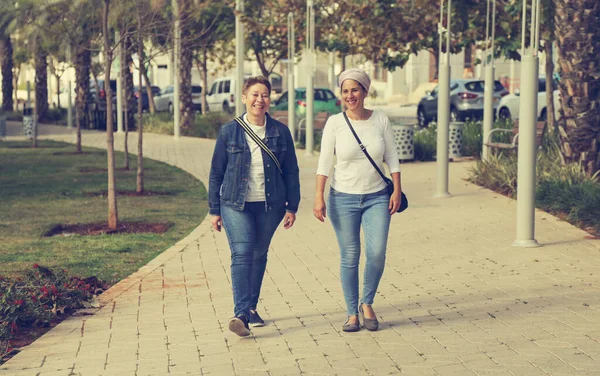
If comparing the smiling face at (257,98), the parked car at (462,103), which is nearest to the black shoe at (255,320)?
the smiling face at (257,98)

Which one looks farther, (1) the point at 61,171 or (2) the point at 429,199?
(1) the point at 61,171

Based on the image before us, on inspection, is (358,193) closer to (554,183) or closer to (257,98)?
(257,98)

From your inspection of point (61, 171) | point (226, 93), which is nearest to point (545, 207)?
point (61, 171)

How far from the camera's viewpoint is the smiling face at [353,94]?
285 inches

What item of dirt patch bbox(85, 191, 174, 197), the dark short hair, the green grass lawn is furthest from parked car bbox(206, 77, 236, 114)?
the dark short hair

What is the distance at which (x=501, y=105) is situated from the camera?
3156 cm

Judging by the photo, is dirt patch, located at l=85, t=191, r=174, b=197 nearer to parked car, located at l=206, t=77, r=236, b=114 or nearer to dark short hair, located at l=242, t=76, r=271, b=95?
dark short hair, located at l=242, t=76, r=271, b=95

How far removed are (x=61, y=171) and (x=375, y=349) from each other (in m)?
14.0

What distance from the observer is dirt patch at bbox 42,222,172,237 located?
12.7 metres

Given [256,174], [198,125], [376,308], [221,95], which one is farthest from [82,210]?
[221,95]

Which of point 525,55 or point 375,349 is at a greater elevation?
point 525,55

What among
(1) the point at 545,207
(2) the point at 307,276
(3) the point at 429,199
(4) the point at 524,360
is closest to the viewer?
(4) the point at 524,360

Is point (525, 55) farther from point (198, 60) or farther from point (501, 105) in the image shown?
point (198, 60)

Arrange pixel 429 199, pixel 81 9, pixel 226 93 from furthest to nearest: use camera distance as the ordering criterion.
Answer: pixel 226 93
pixel 81 9
pixel 429 199
